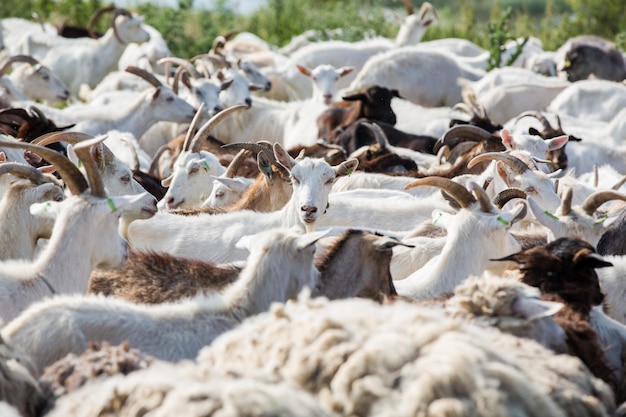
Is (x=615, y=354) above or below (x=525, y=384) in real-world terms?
below

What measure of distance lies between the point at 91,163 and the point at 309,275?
1.03 metres

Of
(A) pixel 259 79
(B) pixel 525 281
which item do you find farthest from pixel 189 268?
(A) pixel 259 79

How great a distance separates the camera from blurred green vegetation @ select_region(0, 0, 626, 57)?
19812 millimetres

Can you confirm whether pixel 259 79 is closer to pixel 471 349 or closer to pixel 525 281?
pixel 525 281

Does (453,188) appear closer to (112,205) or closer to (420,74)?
(112,205)

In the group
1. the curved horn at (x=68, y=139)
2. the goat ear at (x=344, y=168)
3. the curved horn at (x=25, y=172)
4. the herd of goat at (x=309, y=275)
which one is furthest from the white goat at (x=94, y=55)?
the curved horn at (x=25, y=172)

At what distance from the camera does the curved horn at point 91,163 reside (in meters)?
4.75

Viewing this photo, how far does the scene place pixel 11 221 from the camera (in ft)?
18.1

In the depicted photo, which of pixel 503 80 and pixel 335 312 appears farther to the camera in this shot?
pixel 503 80

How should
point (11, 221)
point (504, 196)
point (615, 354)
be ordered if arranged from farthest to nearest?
point (504, 196), point (11, 221), point (615, 354)

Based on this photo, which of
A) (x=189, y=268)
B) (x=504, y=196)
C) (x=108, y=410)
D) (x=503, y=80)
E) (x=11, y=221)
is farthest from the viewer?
(x=503, y=80)

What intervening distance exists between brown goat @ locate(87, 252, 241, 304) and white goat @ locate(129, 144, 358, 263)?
132cm

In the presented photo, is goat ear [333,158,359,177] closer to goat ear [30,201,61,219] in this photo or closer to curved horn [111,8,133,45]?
goat ear [30,201,61,219]

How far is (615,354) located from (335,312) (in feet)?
4.97
